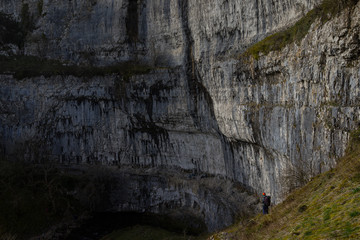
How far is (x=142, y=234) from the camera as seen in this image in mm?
29609

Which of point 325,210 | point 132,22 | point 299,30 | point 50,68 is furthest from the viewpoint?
point 50,68

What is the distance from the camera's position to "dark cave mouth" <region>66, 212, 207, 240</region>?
30.5m

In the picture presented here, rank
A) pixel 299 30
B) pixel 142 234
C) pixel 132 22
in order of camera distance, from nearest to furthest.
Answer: pixel 299 30, pixel 142 234, pixel 132 22

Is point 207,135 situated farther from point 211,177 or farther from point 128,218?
point 128,218

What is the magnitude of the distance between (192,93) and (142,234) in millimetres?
15245

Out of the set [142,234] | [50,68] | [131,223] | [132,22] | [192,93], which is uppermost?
[132,22]

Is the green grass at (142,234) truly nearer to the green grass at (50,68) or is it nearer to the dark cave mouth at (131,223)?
the dark cave mouth at (131,223)

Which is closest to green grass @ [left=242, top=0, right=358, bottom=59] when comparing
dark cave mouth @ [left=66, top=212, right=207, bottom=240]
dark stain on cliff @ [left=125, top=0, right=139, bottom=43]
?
dark cave mouth @ [left=66, top=212, right=207, bottom=240]

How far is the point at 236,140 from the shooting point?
26.0m

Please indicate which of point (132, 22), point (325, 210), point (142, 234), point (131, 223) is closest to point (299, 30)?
point (325, 210)

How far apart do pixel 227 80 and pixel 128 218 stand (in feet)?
67.6

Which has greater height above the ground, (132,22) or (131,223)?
(132,22)

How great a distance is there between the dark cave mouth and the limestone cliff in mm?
3437

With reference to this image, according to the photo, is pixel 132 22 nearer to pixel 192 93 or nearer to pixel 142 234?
pixel 192 93
